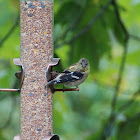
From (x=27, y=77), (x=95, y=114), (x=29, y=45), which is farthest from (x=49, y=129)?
(x=95, y=114)

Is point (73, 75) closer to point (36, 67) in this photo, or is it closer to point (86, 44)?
point (36, 67)

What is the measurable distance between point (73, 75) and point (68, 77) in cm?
10

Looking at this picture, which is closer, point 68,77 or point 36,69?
point 36,69

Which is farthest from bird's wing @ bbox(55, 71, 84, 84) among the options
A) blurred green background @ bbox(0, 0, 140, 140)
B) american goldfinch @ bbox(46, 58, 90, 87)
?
blurred green background @ bbox(0, 0, 140, 140)

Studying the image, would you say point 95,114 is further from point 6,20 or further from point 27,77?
point 27,77

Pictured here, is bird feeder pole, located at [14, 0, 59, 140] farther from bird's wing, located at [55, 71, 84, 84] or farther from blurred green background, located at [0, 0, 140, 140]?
blurred green background, located at [0, 0, 140, 140]

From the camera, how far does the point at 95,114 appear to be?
685 centimetres

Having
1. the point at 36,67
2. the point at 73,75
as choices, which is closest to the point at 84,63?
the point at 73,75

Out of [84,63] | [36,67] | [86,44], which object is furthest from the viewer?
[86,44]

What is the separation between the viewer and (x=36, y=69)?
14.6ft

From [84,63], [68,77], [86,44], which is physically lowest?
[68,77]

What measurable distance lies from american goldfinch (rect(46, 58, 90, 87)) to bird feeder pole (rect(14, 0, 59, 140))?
0.41ft

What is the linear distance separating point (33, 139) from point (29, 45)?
0.89 metres

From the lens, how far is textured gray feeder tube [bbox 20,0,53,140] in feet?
14.5
